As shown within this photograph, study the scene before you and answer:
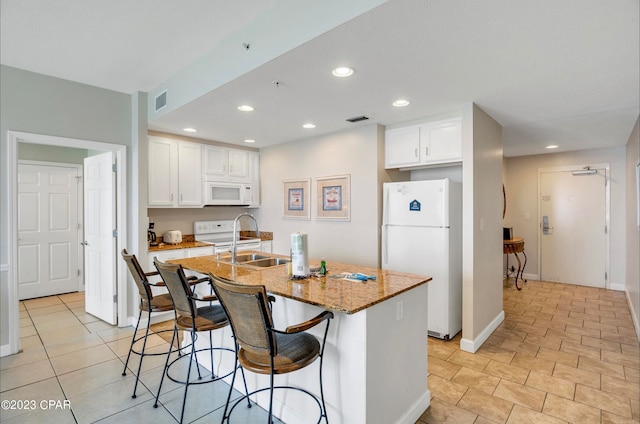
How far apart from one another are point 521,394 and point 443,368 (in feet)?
1.89

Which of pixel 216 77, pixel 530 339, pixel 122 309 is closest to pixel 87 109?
pixel 216 77

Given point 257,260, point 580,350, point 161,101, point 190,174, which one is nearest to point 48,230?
point 190,174

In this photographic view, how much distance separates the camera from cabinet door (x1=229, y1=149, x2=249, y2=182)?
4.98 meters

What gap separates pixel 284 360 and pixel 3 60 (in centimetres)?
364

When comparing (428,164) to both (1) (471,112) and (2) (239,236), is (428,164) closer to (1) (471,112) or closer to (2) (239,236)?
(1) (471,112)

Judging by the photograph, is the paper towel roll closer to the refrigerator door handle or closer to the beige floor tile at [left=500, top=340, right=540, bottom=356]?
the refrigerator door handle

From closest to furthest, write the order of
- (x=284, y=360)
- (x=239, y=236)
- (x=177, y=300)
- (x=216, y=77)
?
(x=284, y=360) → (x=177, y=300) → (x=216, y=77) → (x=239, y=236)

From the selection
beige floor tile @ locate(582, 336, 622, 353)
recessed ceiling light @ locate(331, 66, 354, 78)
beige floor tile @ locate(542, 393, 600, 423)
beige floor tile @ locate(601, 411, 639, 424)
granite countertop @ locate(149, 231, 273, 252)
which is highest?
recessed ceiling light @ locate(331, 66, 354, 78)

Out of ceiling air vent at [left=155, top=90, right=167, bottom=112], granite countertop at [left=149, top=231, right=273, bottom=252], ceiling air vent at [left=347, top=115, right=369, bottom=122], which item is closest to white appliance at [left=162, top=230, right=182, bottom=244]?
granite countertop at [left=149, top=231, right=273, bottom=252]

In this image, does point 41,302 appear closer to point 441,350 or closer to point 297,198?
point 297,198

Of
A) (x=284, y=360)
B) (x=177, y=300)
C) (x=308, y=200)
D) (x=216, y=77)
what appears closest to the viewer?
(x=284, y=360)

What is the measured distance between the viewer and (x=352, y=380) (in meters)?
1.75

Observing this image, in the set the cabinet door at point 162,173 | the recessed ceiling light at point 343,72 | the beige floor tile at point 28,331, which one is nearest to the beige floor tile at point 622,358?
the recessed ceiling light at point 343,72

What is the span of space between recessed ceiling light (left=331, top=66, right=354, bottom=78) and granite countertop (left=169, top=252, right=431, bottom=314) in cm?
147
